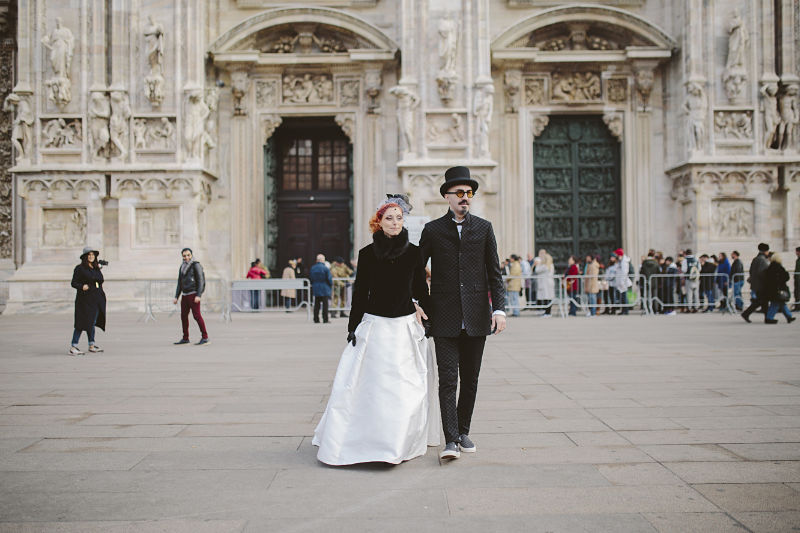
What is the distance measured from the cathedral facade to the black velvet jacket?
15153 millimetres

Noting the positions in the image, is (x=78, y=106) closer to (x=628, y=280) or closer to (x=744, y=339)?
(x=628, y=280)

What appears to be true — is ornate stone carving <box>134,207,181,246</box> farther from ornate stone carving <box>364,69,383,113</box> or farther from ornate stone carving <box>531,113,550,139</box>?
ornate stone carving <box>531,113,550,139</box>

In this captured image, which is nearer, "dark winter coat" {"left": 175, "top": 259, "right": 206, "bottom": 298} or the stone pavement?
the stone pavement

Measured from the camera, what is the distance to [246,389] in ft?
26.4

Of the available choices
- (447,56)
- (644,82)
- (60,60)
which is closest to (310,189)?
(447,56)

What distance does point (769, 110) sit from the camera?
21.0 metres

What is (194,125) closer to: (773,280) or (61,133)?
(61,133)

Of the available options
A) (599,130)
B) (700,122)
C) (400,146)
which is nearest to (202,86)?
(400,146)

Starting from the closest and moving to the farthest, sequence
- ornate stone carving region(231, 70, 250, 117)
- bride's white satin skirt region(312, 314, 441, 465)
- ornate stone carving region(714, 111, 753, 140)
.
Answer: bride's white satin skirt region(312, 314, 441, 465), ornate stone carving region(714, 111, 753, 140), ornate stone carving region(231, 70, 250, 117)

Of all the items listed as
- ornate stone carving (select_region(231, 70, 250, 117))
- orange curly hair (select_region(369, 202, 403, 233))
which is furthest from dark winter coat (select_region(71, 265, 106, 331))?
ornate stone carving (select_region(231, 70, 250, 117))

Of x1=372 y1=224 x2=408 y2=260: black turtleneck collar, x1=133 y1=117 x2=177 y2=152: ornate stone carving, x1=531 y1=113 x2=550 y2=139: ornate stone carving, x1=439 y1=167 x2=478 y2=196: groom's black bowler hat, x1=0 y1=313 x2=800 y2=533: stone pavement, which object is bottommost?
x1=0 y1=313 x2=800 y2=533: stone pavement

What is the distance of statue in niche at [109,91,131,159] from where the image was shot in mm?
20297

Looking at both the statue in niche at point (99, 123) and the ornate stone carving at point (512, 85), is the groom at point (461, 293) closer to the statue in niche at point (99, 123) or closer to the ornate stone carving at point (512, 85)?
the statue in niche at point (99, 123)

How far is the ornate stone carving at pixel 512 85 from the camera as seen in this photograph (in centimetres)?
2238
